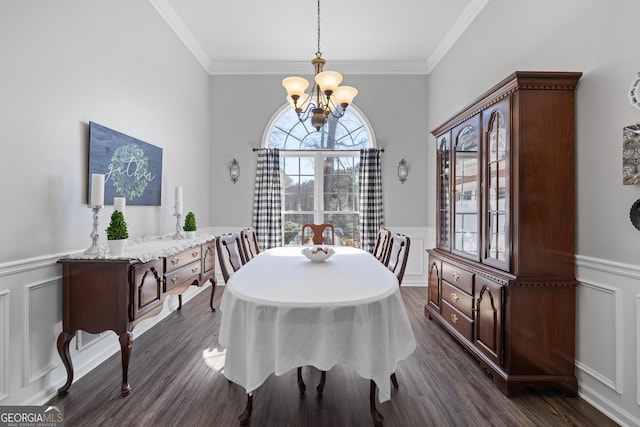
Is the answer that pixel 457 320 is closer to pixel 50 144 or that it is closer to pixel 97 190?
pixel 97 190

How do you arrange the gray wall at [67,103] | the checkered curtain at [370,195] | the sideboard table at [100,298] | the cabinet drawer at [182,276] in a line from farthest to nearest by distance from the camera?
the checkered curtain at [370,195]
the cabinet drawer at [182,276]
the sideboard table at [100,298]
the gray wall at [67,103]

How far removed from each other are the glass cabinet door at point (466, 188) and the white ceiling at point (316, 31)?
1.57 m

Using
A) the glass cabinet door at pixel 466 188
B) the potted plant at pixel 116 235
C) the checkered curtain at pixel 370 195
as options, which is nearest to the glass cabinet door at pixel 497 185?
the glass cabinet door at pixel 466 188

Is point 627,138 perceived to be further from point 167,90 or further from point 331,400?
point 167,90

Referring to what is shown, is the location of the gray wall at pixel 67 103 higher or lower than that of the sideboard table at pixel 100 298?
higher

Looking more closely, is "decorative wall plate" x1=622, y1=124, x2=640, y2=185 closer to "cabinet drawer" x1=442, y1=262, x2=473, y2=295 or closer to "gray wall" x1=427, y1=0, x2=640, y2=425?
"gray wall" x1=427, y1=0, x2=640, y2=425

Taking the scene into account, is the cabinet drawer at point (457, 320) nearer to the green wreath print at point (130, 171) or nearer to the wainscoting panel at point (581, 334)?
the wainscoting panel at point (581, 334)

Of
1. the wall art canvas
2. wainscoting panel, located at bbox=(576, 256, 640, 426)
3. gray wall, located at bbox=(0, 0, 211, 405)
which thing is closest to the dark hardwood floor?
wainscoting panel, located at bbox=(576, 256, 640, 426)

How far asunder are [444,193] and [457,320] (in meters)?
1.24

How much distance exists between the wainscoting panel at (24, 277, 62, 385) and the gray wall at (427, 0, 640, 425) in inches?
130

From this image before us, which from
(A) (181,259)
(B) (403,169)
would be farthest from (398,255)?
(B) (403,169)

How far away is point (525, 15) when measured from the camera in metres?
2.53

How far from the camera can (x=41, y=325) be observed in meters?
1.89

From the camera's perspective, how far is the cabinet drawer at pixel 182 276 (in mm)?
2424
